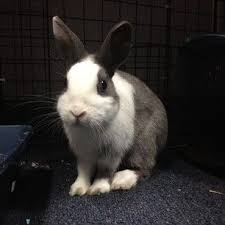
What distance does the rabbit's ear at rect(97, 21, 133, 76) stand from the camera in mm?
1442

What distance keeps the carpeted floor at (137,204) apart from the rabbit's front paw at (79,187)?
0.03 m

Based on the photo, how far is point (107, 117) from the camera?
1.40 m

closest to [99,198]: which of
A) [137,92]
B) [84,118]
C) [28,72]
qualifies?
[84,118]

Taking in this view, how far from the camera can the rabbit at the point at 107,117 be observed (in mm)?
1340

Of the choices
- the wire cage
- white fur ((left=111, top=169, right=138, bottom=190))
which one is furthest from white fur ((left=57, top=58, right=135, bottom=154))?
the wire cage

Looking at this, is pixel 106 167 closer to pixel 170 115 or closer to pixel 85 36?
pixel 170 115

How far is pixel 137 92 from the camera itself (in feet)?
5.90

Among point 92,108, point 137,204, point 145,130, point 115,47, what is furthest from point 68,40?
point 137,204

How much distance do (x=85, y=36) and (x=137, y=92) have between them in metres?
1.38

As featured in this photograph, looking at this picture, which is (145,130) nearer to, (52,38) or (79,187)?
(79,187)

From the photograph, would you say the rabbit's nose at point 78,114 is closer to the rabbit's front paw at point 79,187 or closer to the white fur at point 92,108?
the white fur at point 92,108

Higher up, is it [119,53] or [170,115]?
[119,53]

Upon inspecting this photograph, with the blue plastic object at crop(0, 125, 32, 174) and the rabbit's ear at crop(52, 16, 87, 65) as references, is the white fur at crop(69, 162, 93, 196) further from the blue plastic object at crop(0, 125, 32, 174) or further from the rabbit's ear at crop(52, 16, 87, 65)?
the rabbit's ear at crop(52, 16, 87, 65)

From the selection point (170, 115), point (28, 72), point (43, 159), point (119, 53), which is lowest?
point (43, 159)
